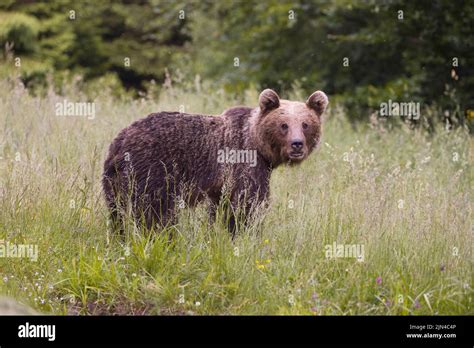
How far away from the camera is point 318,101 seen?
703 cm

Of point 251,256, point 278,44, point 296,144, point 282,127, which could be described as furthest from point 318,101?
point 278,44

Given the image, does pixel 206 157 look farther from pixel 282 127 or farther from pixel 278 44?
pixel 278 44

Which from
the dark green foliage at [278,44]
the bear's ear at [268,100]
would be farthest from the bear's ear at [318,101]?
the dark green foliage at [278,44]

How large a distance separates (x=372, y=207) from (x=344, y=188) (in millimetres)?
1110

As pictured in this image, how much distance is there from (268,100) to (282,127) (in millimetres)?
299

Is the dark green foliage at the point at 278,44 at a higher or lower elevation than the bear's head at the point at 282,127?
higher

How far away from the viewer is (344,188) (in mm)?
7383

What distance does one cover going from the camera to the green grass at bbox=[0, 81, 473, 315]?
539 cm

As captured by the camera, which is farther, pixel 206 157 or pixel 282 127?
pixel 282 127

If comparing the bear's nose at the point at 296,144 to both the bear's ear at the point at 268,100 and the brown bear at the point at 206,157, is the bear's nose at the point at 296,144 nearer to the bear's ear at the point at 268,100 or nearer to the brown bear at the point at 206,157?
the brown bear at the point at 206,157

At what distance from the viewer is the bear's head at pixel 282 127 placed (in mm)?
6785

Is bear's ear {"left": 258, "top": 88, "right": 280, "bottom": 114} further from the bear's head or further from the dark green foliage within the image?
the dark green foliage

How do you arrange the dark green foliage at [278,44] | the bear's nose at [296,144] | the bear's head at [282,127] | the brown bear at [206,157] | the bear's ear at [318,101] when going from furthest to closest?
the dark green foliage at [278,44]
the bear's ear at [318,101]
the bear's head at [282,127]
the bear's nose at [296,144]
the brown bear at [206,157]

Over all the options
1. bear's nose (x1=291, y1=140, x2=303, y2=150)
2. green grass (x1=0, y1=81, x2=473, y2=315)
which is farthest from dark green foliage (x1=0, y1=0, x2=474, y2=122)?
green grass (x1=0, y1=81, x2=473, y2=315)
